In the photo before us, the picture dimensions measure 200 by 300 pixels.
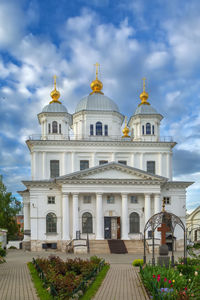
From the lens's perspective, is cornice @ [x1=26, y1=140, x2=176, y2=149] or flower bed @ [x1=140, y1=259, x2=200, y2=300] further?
cornice @ [x1=26, y1=140, x2=176, y2=149]

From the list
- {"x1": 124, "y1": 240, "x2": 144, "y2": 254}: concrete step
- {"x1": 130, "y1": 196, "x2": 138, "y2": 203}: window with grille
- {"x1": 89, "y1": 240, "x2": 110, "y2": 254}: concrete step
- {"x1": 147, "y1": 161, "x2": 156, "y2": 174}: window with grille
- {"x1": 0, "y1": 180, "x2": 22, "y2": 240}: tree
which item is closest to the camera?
{"x1": 89, "y1": 240, "x2": 110, "y2": 254}: concrete step

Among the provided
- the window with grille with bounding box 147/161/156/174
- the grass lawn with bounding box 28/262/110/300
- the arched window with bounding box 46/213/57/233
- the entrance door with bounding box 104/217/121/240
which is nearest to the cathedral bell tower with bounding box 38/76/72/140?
the arched window with bounding box 46/213/57/233

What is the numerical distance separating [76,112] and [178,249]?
20.9 metres

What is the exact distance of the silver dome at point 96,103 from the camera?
48.2 metres

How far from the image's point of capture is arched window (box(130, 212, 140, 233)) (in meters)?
40.9

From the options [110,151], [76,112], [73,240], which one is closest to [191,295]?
[73,240]

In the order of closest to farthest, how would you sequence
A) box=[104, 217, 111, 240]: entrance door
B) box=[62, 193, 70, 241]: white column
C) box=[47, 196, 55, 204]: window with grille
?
box=[62, 193, 70, 241]: white column < box=[104, 217, 111, 240]: entrance door < box=[47, 196, 55, 204]: window with grille

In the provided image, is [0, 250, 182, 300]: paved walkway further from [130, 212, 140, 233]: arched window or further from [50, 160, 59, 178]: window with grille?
[50, 160, 59, 178]: window with grille

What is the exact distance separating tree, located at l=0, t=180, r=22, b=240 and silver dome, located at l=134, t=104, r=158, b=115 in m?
25.2

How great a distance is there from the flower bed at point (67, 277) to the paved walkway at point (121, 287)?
2.36 ft

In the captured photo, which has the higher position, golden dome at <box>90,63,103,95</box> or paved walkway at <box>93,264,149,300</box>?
golden dome at <box>90,63,103,95</box>

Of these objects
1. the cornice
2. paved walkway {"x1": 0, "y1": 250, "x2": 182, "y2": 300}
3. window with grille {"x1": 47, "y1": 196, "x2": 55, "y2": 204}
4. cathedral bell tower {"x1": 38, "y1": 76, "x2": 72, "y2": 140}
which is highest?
cathedral bell tower {"x1": 38, "y1": 76, "x2": 72, "y2": 140}

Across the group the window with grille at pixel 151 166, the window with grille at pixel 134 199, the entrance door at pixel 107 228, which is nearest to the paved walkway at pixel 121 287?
the entrance door at pixel 107 228

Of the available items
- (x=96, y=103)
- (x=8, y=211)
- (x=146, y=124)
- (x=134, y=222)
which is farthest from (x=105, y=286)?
(x=8, y=211)
